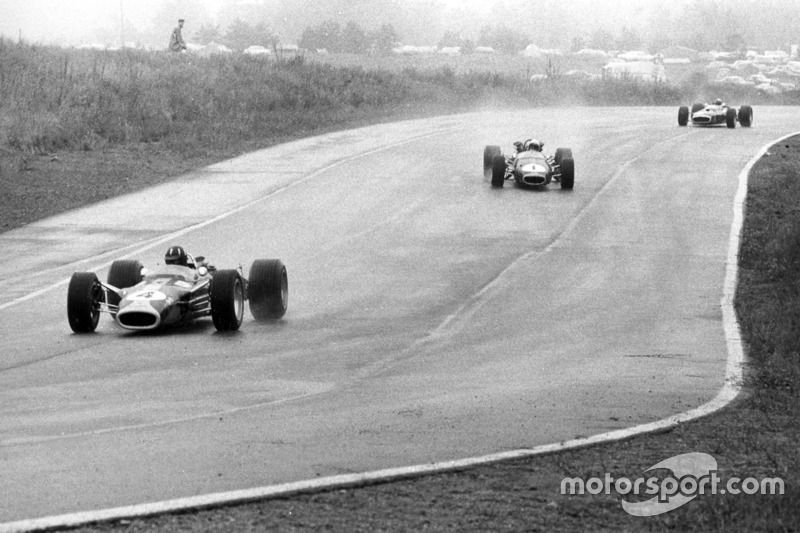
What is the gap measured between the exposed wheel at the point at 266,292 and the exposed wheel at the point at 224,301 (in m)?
0.83

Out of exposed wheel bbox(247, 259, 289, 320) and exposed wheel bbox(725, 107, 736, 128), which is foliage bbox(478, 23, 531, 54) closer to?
exposed wheel bbox(725, 107, 736, 128)

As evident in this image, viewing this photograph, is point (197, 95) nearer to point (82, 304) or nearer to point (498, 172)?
point (498, 172)

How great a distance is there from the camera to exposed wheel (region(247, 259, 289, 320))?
15.6 meters

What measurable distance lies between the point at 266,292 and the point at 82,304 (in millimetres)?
2333

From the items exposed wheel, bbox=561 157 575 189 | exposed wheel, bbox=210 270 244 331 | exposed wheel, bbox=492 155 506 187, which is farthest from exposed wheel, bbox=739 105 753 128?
exposed wheel, bbox=210 270 244 331

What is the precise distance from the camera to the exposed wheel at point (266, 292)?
614 inches

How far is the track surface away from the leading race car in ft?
0.82

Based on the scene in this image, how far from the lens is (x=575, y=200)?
27172 millimetres

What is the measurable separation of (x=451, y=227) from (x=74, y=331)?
34.1 feet

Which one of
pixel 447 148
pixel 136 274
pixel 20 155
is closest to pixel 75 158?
pixel 20 155

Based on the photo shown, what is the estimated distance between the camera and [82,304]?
14477 mm

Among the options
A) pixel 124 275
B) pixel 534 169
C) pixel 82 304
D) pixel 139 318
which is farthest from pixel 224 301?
pixel 534 169

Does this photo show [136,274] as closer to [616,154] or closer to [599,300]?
[599,300]

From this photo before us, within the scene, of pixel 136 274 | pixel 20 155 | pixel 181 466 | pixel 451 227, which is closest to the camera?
pixel 181 466
